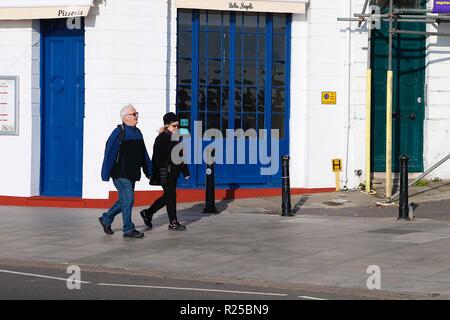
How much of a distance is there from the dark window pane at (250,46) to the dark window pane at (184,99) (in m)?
1.42

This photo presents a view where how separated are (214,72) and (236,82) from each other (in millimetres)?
500

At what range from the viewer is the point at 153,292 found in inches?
410

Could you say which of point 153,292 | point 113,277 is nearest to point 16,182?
point 113,277

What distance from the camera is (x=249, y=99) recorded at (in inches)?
778

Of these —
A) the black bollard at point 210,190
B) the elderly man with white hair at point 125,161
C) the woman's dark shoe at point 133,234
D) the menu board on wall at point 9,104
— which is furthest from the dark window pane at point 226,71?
the woman's dark shoe at point 133,234

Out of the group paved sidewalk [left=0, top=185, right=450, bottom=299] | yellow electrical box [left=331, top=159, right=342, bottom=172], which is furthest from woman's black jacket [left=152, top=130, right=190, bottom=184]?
yellow electrical box [left=331, top=159, right=342, bottom=172]

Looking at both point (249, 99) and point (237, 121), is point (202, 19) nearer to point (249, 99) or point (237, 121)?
point (249, 99)

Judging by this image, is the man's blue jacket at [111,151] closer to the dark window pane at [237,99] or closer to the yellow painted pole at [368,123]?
the dark window pane at [237,99]

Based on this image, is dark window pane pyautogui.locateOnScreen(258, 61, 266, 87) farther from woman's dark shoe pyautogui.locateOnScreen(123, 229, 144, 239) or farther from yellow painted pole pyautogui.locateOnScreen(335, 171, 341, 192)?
woman's dark shoe pyautogui.locateOnScreen(123, 229, 144, 239)

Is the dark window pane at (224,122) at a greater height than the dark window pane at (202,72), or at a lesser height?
lesser

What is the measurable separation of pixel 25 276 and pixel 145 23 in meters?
8.25

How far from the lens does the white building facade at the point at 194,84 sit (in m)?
18.7

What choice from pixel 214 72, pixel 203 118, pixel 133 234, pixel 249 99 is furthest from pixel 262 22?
pixel 133 234

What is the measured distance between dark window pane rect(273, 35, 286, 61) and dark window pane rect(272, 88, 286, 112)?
2.17ft
